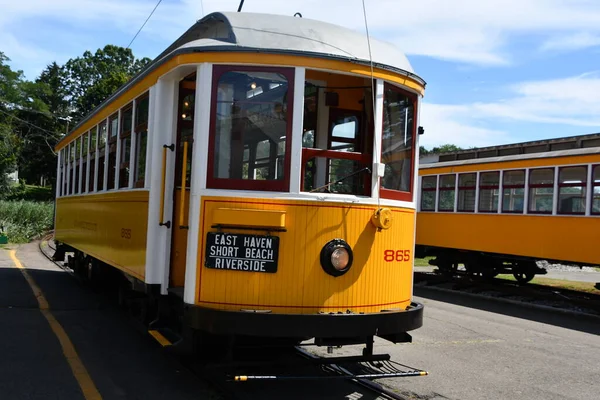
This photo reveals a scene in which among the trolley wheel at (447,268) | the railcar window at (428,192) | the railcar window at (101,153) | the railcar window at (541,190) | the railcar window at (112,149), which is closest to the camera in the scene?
the railcar window at (112,149)

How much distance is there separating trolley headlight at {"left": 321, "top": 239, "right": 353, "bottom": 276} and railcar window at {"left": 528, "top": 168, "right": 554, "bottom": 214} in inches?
345

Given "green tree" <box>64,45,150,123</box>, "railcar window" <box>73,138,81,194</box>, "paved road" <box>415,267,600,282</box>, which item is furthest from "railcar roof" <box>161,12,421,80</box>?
"green tree" <box>64,45,150,123</box>

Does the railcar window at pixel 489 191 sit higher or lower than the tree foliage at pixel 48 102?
lower

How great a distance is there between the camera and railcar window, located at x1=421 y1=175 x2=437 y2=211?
52.1 feet

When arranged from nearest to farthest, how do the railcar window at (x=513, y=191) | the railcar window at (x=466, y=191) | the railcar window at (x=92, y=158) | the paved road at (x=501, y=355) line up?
the paved road at (x=501, y=355) < the railcar window at (x=92, y=158) < the railcar window at (x=513, y=191) < the railcar window at (x=466, y=191)

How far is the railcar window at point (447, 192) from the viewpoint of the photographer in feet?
49.6

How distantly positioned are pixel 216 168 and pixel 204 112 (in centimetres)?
45

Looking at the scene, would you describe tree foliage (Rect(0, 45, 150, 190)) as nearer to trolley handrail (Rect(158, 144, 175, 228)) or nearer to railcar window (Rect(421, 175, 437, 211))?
railcar window (Rect(421, 175, 437, 211))

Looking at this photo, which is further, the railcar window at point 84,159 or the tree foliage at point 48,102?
the tree foliage at point 48,102

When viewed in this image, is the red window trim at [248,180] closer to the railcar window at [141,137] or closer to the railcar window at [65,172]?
the railcar window at [141,137]

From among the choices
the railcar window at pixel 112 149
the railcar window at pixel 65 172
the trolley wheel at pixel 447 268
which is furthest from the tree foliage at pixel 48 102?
the railcar window at pixel 112 149

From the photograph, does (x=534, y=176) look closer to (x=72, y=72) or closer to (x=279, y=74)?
(x=279, y=74)

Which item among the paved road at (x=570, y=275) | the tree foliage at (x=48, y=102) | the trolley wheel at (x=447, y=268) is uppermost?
the tree foliage at (x=48, y=102)

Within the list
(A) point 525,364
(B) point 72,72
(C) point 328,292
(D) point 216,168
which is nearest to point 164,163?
(D) point 216,168
